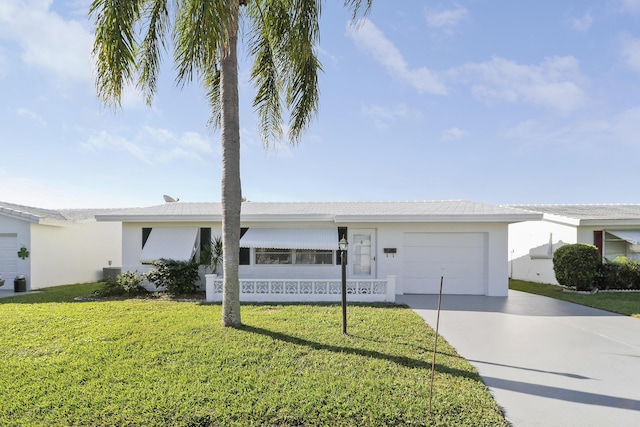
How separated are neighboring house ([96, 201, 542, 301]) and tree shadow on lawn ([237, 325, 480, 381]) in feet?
19.1

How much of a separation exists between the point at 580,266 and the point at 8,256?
3074 cm

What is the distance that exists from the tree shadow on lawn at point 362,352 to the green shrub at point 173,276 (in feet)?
21.3

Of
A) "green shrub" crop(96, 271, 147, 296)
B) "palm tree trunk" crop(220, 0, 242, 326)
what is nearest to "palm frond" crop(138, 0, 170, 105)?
"palm tree trunk" crop(220, 0, 242, 326)

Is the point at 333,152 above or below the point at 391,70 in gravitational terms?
below

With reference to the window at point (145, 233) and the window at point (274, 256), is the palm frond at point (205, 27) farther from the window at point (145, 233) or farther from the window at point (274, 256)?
the window at point (145, 233)

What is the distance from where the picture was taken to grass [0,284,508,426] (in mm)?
4555

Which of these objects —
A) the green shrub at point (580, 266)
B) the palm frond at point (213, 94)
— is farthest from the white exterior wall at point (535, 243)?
the palm frond at point (213, 94)

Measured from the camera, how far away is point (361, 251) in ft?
48.8

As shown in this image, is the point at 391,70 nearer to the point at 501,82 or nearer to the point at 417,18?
the point at 417,18

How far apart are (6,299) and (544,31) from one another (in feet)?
88.1

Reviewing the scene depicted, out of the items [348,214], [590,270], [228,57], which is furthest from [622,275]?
[228,57]

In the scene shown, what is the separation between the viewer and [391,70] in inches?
569

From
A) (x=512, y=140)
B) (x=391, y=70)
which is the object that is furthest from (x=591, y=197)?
(x=391, y=70)

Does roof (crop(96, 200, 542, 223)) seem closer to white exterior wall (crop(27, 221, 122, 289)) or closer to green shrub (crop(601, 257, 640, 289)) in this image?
white exterior wall (crop(27, 221, 122, 289))
